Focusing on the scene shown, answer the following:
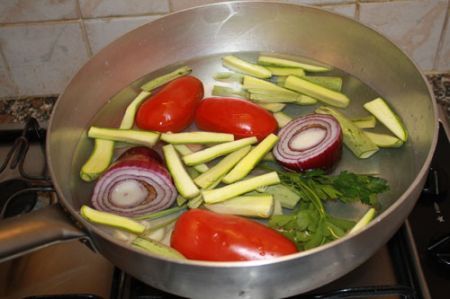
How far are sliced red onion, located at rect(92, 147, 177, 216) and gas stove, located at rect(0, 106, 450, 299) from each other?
0.09 metres

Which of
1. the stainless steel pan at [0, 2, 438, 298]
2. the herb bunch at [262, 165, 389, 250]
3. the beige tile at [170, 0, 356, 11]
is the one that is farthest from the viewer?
the beige tile at [170, 0, 356, 11]

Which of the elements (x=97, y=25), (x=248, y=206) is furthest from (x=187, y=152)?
(x=97, y=25)

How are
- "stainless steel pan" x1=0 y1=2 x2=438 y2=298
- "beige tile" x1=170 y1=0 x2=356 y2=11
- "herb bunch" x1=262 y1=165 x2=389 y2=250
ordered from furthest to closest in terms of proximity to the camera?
"beige tile" x1=170 y1=0 x2=356 y2=11 < "herb bunch" x1=262 y1=165 x2=389 y2=250 < "stainless steel pan" x1=0 y1=2 x2=438 y2=298

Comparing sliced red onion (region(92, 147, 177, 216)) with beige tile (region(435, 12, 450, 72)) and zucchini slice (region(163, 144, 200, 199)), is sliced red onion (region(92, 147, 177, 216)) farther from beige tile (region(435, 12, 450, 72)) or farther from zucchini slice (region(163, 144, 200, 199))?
beige tile (region(435, 12, 450, 72))

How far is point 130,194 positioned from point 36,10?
0.43 m

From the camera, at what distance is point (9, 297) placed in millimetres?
694

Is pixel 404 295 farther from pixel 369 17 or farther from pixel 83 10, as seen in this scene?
pixel 83 10

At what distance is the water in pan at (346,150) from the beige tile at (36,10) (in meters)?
0.19

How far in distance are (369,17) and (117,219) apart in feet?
1.84

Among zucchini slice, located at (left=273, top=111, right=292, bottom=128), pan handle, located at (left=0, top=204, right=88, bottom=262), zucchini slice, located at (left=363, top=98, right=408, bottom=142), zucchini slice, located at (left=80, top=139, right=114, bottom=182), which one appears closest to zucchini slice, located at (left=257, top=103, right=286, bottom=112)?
zucchini slice, located at (left=273, top=111, right=292, bottom=128)

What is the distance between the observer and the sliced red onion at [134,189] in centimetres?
65

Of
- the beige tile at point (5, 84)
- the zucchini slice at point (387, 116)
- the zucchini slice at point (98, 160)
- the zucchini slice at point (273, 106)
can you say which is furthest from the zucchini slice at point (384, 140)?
the beige tile at point (5, 84)

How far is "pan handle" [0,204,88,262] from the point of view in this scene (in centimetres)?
50

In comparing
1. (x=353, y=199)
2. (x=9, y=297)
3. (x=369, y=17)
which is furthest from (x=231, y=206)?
(x=369, y=17)
